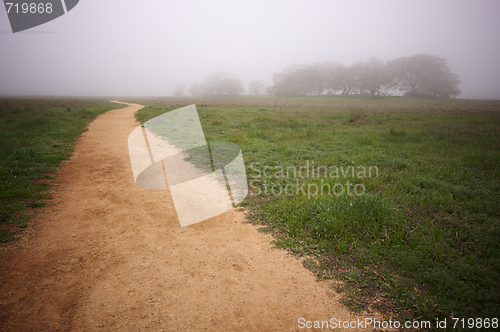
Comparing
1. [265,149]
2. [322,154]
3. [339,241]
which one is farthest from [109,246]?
[322,154]

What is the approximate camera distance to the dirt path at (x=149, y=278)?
2404mm

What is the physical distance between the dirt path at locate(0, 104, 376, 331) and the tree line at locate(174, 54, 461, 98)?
240ft

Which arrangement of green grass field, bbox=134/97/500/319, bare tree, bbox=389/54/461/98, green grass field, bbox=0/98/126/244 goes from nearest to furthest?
green grass field, bbox=134/97/500/319, green grass field, bbox=0/98/126/244, bare tree, bbox=389/54/461/98

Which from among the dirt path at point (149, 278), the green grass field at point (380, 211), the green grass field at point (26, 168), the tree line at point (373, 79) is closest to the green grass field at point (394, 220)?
the green grass field at point (380, 211)

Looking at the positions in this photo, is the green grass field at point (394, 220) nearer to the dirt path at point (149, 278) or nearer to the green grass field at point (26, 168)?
the dirt path at point (149, 278)

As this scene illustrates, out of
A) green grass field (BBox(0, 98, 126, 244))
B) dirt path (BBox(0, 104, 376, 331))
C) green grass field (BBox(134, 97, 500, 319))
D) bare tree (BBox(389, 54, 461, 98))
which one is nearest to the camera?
dirt path (BBox(0, 104, 376, 331))

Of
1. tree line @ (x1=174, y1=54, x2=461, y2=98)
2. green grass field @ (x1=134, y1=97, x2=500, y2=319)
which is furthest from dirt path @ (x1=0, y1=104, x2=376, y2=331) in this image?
tree line @ (x1=174, y1=54, x2=461, y2=98)

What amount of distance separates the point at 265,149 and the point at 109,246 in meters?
6.45

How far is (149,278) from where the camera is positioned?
2.93 m

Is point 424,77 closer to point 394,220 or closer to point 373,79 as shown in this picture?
point 373,79

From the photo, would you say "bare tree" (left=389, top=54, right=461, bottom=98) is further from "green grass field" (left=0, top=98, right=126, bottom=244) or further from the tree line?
"green grass field" (left=0, top=98, right=126, bottom=244)

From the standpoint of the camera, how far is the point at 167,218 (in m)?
4.40

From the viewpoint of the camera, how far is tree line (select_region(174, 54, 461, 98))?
58438 mm

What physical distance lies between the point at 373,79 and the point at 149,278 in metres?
76.2
